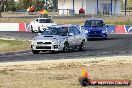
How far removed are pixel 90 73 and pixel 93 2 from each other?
8372 centimetres

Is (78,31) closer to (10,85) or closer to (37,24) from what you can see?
(10,85)

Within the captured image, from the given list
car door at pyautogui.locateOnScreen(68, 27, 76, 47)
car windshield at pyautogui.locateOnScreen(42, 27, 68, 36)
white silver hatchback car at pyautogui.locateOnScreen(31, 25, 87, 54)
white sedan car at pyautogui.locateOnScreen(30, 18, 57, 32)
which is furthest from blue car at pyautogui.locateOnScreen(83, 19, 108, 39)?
white sedan car at pyautogui.locateOnScreen(30, 18, 57, 32)

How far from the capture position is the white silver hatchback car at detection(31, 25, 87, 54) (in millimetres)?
26031

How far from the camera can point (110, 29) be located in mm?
53500

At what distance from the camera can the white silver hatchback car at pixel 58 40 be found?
2603 centimetres

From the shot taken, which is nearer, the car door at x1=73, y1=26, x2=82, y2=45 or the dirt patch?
the dirt patch

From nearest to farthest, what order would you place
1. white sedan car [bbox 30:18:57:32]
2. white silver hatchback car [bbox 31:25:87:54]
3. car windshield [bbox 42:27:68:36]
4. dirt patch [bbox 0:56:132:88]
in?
dirt patch [bbox 0:56:132:88] < white silver hatchback car [bbox 31:25:87:54] < car windshield [bbox 42:27:68:36] < white sedan car [bbox 30:18:57:32]

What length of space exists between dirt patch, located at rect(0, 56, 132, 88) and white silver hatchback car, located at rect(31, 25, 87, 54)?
195 inches

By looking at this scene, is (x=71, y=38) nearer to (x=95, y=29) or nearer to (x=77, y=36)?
(x=77, y=36)

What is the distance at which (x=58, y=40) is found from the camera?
26141 millimetres

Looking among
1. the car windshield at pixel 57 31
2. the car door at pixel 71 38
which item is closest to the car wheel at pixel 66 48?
the car door at pixel 71 38

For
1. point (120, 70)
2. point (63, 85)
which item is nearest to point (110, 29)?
point (120, 70)

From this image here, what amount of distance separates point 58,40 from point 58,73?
994cm

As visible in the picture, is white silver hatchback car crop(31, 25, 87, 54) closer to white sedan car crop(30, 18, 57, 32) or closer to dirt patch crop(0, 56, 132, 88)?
dirt patch crop(0, 56, 132, 88)
